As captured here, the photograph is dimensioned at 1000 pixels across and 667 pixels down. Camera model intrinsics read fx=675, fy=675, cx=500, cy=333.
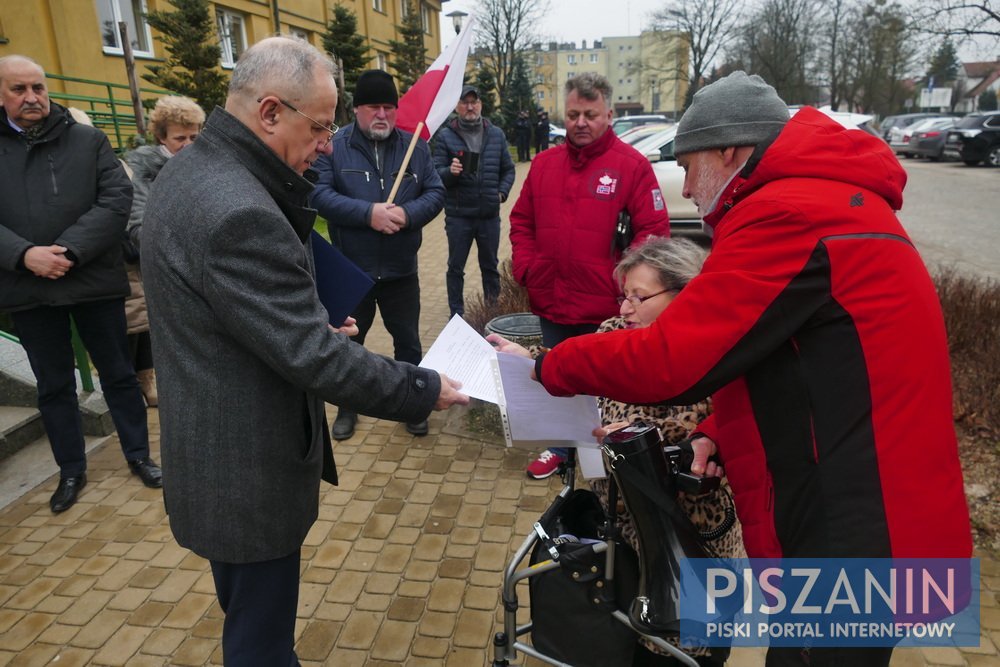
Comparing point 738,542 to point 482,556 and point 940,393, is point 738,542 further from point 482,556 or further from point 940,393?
point 482,556

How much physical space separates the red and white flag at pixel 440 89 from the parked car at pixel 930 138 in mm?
27336

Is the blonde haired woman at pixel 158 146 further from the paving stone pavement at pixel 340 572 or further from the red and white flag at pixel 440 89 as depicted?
the red and white flag at pixel 440 89

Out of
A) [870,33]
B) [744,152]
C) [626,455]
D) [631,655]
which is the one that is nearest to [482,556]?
[631,655]

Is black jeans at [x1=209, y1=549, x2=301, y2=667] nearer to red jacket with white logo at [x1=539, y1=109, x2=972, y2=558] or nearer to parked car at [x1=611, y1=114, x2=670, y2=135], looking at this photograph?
red jacket with white logo at [x1=539, y1=109, x2=972, y2=558]

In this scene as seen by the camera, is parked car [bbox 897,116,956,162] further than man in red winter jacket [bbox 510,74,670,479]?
Yes

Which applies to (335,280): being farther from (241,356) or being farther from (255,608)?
(255,608)

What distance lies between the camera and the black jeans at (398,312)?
4.58 meters

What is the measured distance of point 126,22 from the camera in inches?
569

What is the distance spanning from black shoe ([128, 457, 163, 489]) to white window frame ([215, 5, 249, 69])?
1762 cm

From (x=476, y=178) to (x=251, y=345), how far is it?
5396 mm

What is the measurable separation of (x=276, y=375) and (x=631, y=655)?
1.38 meters

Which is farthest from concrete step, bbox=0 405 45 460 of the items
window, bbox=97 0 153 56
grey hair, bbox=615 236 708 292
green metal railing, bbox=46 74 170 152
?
window, bbox=97 0 153 56

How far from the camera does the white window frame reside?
19.0 meters

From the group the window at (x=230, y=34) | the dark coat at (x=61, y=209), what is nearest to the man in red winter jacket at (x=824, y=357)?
the dark coat at (x=61, y=209)
